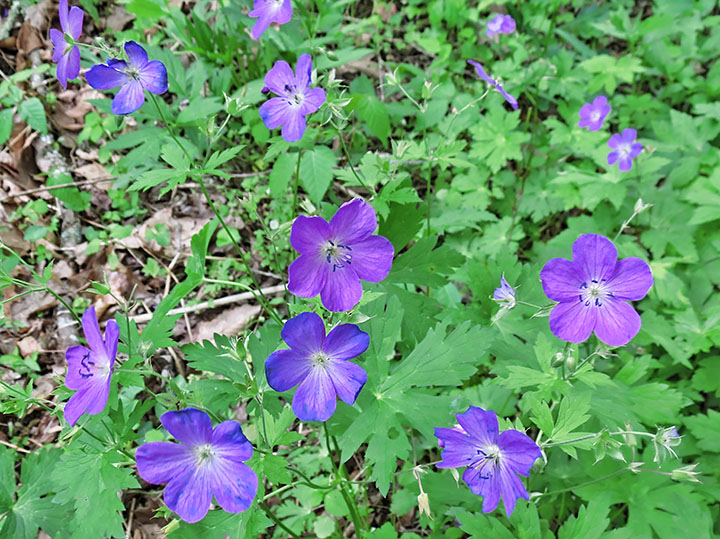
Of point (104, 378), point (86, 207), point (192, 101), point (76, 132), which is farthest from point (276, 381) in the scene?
point (76, 132)

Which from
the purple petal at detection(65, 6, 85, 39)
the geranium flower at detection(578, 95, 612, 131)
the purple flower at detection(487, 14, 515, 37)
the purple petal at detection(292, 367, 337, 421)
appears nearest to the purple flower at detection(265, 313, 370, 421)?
the purple petal at detection(292, 367, 337, 421)

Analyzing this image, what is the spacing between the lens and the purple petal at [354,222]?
4.11 ft

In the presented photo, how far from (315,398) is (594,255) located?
0.86 meters

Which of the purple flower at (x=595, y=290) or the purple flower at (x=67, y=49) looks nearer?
the purple flower at (x=595, y=290)

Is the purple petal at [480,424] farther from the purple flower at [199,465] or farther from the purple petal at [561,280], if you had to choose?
the purple flower at [199,465]

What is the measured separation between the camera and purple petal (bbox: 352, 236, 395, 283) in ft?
4.31

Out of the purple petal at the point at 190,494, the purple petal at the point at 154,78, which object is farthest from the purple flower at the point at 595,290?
the purple petal at the point at 154,78

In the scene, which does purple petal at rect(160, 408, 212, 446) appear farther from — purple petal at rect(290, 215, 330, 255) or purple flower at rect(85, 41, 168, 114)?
purple flower at rect(85, 41, 168, 114)

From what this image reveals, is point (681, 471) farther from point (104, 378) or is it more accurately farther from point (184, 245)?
point (184, 245)

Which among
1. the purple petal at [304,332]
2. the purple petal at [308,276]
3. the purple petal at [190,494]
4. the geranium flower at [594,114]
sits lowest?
the geranium flower at [594,114]

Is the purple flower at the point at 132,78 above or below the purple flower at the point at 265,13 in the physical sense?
below

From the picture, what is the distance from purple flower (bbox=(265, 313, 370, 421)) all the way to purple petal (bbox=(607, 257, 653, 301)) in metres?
0.74

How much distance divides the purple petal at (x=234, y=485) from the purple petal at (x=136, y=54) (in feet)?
4.48

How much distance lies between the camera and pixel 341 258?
4.36 feet
